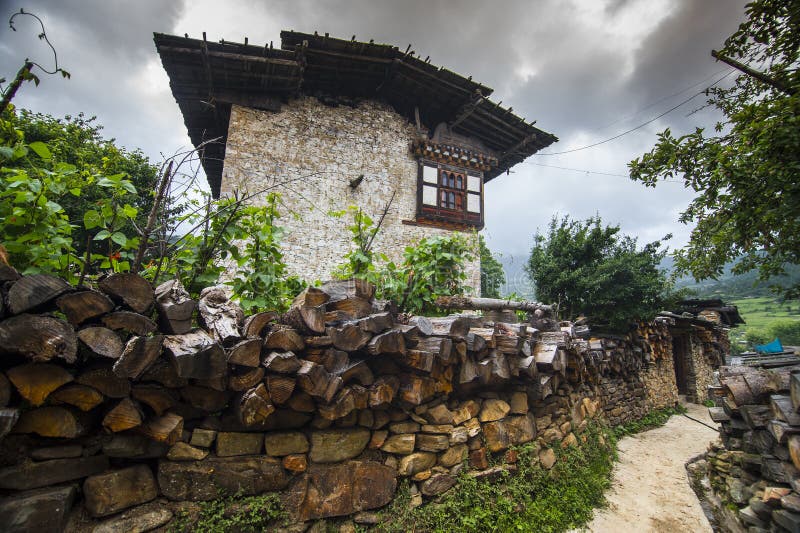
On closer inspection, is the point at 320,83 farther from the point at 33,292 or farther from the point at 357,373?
the point at 33,292

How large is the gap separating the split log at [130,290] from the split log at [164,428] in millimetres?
804

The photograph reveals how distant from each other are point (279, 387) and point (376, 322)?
3.33 feet

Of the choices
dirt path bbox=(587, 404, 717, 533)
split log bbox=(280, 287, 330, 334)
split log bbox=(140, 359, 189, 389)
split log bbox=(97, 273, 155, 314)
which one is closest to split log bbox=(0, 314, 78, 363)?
split log bbox=(97, 273, 155, 314)

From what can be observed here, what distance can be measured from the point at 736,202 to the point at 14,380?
8.39m

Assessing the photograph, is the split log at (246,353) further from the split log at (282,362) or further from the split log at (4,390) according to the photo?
the split log at (4,390)

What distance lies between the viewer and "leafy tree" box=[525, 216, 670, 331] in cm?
1061

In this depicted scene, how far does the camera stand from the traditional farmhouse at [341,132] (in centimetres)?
1062

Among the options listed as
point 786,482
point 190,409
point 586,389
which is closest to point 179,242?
point 190,409

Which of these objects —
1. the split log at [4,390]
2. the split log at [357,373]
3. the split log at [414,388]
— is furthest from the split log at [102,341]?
the split log at [414,388]

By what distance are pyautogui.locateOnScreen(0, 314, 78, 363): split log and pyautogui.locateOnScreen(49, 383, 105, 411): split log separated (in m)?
0.26

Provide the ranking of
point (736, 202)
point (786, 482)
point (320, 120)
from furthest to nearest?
1. point (320, 120)
2. point (736, 202)
3. point (786, 482)

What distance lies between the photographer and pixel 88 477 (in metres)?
2.36

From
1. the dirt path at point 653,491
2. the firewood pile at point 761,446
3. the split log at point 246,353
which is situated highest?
the split log at point 246,353

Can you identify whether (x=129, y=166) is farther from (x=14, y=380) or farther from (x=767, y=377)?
(x=767, y=377)
